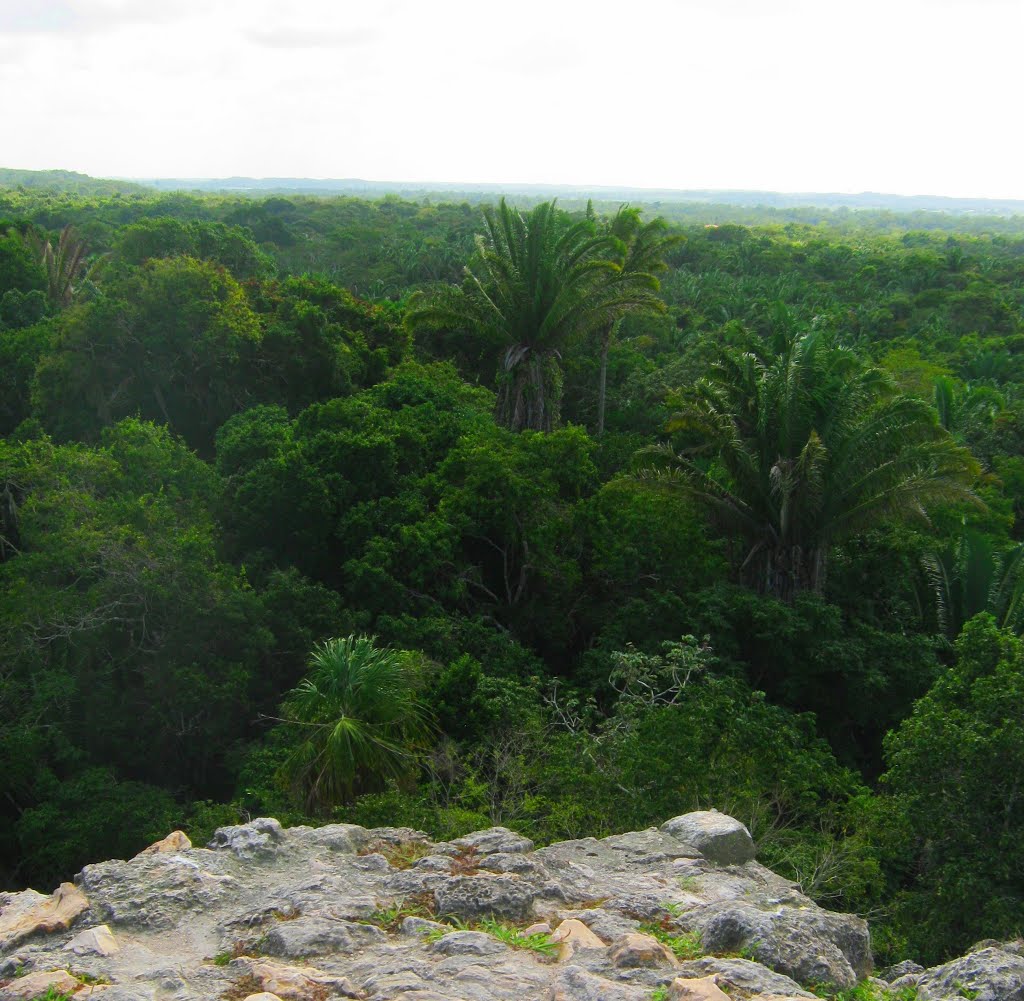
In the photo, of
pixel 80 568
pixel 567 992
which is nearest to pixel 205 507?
pixel 80 568

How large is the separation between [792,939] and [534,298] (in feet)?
51.4

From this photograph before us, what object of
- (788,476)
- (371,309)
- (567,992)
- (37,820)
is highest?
(371,309)

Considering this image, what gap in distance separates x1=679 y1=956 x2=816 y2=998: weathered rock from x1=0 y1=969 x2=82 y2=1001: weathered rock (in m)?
3.01

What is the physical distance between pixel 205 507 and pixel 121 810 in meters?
5.89

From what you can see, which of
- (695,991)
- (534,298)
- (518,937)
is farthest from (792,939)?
(534,298)

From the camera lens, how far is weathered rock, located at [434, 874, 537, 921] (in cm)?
584

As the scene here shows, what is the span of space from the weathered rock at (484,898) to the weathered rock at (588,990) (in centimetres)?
85

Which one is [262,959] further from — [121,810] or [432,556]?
[432,556]

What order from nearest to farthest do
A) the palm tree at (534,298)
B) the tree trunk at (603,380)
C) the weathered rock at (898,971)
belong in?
the weathered rock at (898,971)
the palm tree at (534,298)
the tree trunk at (603,380)

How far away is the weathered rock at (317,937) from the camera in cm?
543

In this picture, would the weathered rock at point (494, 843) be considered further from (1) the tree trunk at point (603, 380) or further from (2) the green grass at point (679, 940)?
(1) the tree trunk at point (603, 380)

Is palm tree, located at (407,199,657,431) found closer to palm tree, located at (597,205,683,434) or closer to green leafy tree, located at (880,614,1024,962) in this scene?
palm tree, located at (597,205,683,434)

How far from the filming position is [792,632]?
13203 mm

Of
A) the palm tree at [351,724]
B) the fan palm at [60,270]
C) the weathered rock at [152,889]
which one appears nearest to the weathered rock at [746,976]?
the weathered rock at [152,889]
